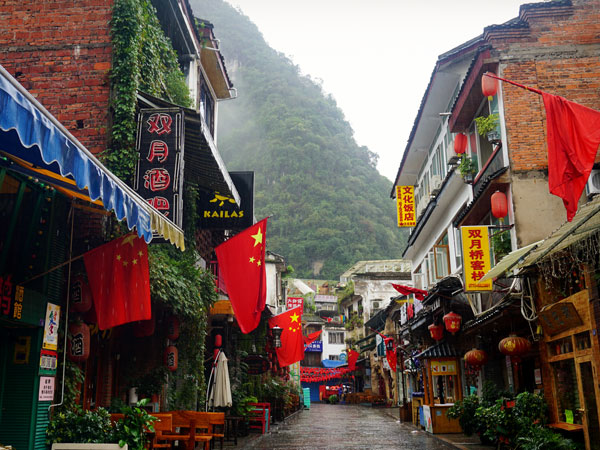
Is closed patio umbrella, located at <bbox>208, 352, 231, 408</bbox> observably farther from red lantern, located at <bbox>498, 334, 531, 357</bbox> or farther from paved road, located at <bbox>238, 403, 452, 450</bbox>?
red lantern, located at <bbox>498, 334, 531, 357</bbox>

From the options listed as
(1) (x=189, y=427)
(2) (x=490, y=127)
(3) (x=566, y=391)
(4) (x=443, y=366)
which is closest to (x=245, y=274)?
(1) (x=189, y=427)

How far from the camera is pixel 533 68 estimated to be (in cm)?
1448

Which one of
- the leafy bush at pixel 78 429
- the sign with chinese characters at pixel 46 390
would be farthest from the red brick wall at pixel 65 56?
the leafy bush at pixel 78 429

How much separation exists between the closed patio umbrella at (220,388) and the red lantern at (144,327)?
14.2 feet

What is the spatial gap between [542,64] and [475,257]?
5.02m

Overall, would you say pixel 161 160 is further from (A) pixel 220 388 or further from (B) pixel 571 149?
(A) pixel 220 388

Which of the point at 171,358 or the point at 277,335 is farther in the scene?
the point at 277,335

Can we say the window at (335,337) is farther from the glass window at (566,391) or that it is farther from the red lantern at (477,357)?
the glass window at (566,391)

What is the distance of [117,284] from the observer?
330 inches

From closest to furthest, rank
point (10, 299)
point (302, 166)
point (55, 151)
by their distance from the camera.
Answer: point (55, 151) → point (10, 299) → point (302, 166)

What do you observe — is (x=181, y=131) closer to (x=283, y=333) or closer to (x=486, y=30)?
(x=486, y=30)

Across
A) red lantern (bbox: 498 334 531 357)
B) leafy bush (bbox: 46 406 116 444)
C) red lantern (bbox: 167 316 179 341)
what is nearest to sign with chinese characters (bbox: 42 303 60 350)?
leafy bush (bbox: 46 406 116 444)

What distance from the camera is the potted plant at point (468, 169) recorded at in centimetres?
1716

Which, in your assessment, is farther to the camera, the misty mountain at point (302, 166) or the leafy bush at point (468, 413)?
the misty mountain at point (302, 166)
